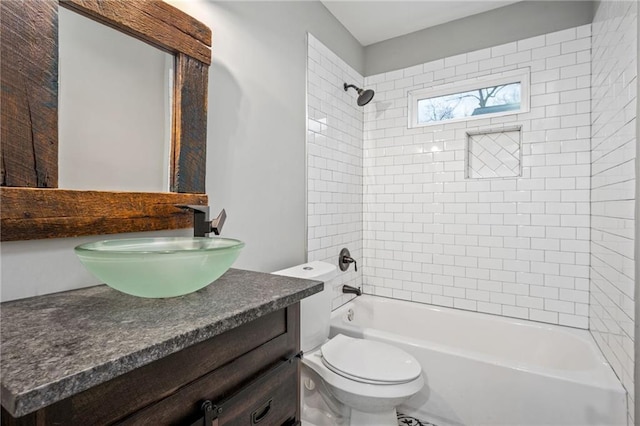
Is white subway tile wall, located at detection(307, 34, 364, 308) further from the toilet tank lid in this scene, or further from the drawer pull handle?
the drawer pull handle

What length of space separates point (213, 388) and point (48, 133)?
0.85 meters

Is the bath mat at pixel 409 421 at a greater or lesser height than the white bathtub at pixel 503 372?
lesser

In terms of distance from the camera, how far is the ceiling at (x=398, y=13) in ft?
7.74

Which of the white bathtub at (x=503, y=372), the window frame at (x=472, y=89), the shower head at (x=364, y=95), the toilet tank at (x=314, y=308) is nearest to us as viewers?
the white bathtub at (x=503, y=372)

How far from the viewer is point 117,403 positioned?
558 millimetres

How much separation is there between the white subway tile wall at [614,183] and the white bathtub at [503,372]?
0.10m

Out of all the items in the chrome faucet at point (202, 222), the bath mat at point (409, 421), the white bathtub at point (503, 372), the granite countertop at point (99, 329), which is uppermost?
the chrome faucet at point (202, 222)

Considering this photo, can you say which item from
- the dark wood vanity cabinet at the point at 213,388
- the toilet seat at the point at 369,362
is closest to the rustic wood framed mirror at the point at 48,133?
the dark wood vanity cabinet at the point at 213,388

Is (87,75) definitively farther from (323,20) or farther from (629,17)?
(629,17)

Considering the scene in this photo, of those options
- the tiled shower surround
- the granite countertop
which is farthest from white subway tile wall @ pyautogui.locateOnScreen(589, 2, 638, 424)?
the granite countertop

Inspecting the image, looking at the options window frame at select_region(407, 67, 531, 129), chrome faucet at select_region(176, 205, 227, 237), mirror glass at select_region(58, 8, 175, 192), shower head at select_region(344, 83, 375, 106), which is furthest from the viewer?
shower head at select_region(344, 83, 375, 106)

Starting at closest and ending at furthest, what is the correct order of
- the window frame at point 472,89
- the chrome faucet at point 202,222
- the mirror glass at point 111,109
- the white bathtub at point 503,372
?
the mirror glass at point 111,109 < the chrome faucet at point 202,222 < the white bathtub at point 503,372 < the window frame at point 472,89

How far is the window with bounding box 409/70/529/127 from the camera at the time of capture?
2338mm

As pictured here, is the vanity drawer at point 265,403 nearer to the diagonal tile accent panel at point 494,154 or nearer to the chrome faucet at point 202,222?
the chrome faucet at point 202,222
